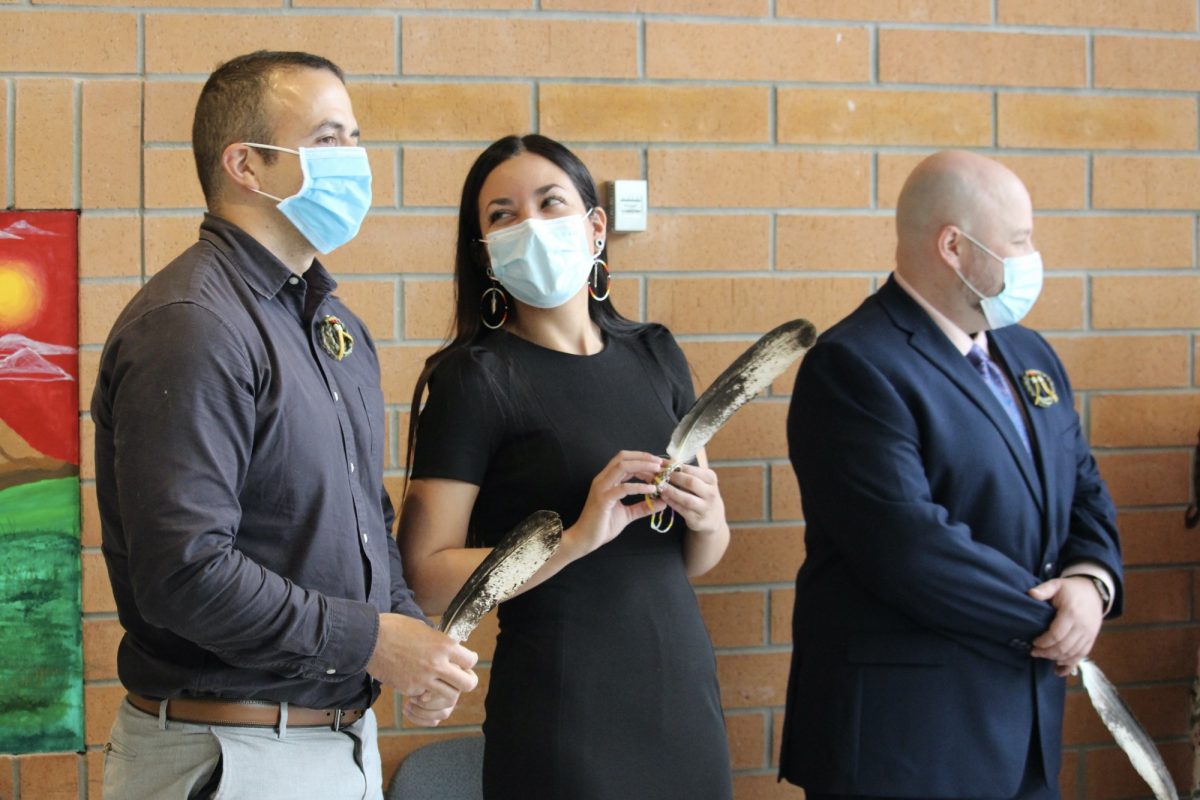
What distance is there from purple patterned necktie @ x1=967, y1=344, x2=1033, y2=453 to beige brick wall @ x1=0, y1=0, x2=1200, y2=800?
464 mm

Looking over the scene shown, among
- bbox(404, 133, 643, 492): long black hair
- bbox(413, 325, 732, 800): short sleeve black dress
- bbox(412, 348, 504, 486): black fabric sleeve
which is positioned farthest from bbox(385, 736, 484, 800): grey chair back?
bbox(412, 348, 504, 486): black fabric sleeve

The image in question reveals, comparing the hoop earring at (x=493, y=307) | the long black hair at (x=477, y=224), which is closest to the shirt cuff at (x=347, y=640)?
the long black hair at (x=477, y=224)

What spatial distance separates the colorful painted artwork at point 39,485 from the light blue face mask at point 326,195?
97cm

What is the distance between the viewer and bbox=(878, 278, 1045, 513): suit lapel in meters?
2.09

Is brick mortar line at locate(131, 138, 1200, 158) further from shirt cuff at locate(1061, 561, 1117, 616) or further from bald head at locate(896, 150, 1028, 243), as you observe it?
shirt cuff at locate(1061, 561, 1117, 616)

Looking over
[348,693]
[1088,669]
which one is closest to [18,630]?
[348,693]

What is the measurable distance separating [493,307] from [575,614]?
0.53m

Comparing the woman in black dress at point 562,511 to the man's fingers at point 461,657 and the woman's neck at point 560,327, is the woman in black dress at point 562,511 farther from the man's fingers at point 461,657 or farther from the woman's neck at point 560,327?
the man's fingers at point 461,657

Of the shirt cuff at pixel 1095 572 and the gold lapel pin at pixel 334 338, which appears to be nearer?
the gold lapel pin at pixel 334 338

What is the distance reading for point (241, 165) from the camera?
1.55 metres

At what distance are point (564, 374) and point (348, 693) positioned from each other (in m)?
0.64

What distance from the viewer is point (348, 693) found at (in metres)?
1.51

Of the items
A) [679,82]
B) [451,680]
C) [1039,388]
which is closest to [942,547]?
[1039,388]

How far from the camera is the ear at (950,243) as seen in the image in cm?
220
